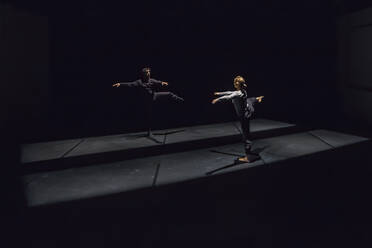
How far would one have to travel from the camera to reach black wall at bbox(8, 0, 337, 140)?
20.6 ft

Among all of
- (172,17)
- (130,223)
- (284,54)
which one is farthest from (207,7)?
(130,223)

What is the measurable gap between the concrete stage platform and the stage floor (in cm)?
2

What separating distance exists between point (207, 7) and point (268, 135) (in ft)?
11.7

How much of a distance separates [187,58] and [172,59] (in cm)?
41

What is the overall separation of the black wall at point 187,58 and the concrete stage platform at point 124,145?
70cm

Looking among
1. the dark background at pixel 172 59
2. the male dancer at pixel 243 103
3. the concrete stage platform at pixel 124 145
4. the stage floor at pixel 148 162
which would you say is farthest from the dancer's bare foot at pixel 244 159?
the dark background at pixel 172 59

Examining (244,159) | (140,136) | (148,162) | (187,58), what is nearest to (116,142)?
(140,136)

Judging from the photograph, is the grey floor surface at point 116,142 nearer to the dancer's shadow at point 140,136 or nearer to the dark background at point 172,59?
the dancer's shadow at point 140,136

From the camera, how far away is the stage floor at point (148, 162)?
3.81 m

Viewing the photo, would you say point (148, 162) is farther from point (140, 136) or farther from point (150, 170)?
point (140, 136)

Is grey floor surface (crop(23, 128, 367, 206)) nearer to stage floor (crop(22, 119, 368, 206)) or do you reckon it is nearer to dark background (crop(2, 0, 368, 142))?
stage floor (crop(22, 119, 368, 206))

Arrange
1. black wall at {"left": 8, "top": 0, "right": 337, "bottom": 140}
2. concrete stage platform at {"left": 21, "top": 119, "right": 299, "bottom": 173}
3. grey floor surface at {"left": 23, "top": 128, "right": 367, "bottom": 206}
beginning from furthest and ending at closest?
black wall at {"left": 8, "top": 0, "right": 337, "bottom": 140}
concrete stage platform at {"left": 21, "top": 119, "right": 299, "bottom": 173}
grey floor surface at {"left": 23, "top": 128, "right": 367, "bottom": 206}

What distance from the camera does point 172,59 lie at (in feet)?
24.0

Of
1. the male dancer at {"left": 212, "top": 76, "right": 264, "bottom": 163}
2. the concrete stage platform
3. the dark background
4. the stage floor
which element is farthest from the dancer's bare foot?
the dark background
